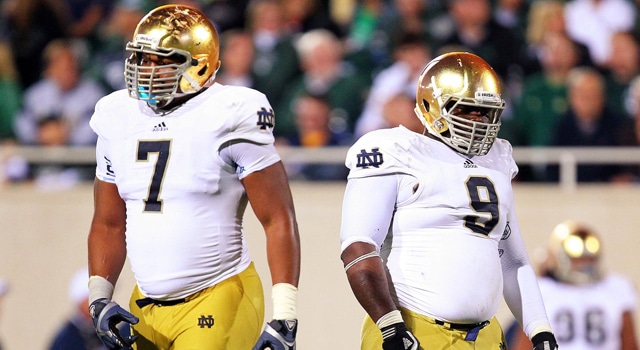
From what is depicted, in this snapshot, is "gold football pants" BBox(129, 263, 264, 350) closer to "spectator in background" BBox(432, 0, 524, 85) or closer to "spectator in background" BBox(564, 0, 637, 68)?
"spectator in background" BBox(432, 0, 524, 85)

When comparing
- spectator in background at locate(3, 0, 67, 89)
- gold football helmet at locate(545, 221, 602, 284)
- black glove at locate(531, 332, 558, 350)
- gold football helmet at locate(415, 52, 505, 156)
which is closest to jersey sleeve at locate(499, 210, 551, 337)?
black glove at locate(531, 332, 558, 350)

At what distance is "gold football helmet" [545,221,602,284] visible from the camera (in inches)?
271

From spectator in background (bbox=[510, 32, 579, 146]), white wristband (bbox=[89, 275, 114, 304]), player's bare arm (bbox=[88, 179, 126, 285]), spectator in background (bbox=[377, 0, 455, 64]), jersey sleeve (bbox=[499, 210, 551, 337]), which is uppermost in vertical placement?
player's bare arm (bbox=[88, 179, 126, 285])

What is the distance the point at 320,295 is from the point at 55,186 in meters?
1.87

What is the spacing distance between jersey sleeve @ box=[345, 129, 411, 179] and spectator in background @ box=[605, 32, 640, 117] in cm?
438

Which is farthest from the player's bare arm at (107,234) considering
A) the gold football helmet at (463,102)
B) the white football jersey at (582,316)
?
the white football jersey at (582,316)

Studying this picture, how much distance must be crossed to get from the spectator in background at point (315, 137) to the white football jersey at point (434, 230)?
→ 12.4 feet

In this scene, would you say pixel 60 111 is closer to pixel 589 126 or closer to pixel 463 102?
pixel 589 126

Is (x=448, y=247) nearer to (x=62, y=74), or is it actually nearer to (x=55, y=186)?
(x=55, y=186)

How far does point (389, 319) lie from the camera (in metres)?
3.61

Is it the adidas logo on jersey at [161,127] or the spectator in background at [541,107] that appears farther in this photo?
the spectator in background at [541,107]

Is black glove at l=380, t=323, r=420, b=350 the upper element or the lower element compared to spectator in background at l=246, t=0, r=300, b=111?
upper

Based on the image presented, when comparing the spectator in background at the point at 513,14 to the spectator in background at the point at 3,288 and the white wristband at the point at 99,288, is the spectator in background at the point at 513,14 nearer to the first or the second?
the spectator in background at the point at 3,288

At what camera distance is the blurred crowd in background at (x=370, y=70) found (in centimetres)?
764
